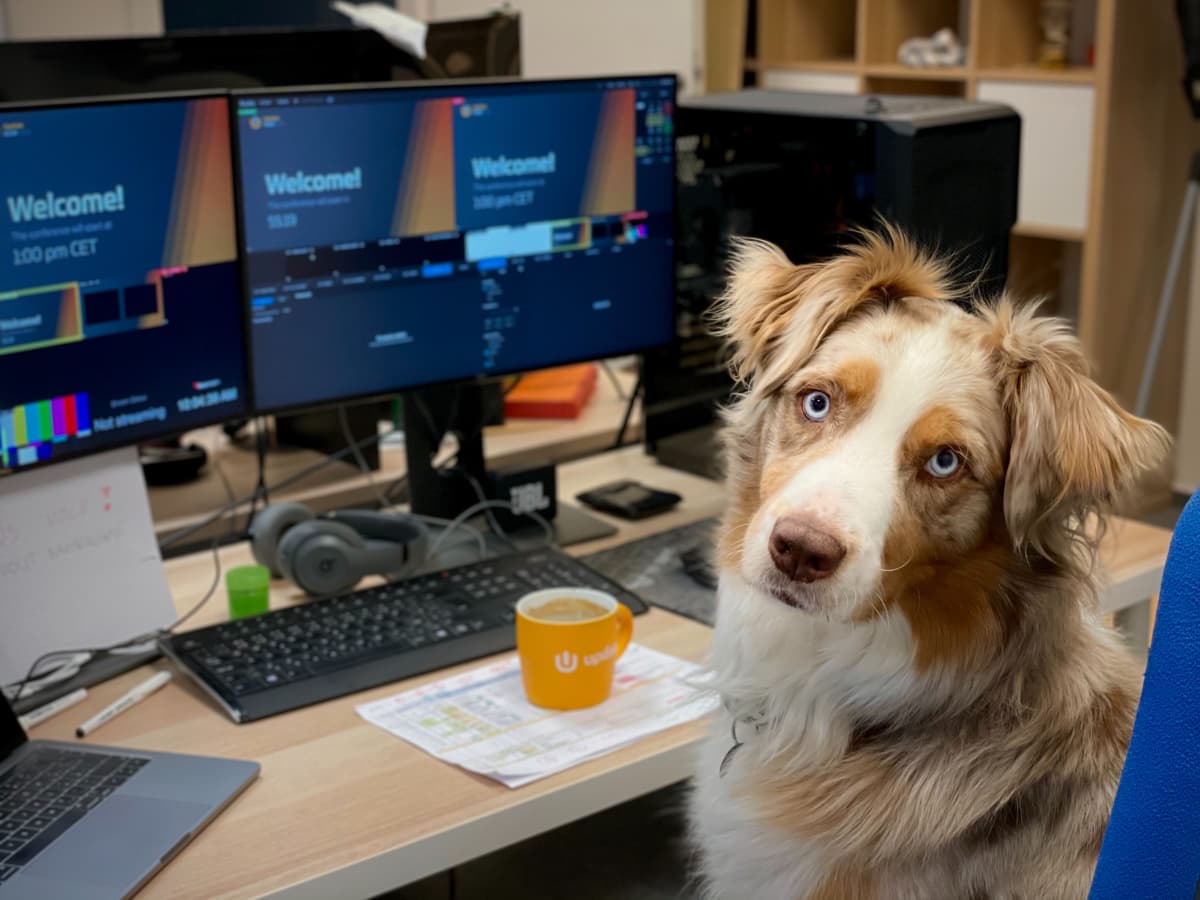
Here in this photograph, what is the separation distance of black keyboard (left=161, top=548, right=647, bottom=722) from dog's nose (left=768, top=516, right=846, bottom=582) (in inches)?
22.0

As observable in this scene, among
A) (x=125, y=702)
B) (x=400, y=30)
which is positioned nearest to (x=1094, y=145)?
(x=400, y=30)

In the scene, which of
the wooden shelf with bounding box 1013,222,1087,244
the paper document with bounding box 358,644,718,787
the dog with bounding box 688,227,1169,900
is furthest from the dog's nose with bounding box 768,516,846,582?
the wooden shelf with bounding box 1013,222,1087,244

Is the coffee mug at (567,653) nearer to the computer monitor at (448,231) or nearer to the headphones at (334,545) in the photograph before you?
the headphones at (334,545)

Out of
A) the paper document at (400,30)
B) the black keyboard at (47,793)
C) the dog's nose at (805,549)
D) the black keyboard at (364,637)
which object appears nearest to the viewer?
the dog's nose at (805,549)

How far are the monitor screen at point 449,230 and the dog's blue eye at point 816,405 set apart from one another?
0.75 metres

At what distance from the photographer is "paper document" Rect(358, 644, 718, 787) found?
137 cm

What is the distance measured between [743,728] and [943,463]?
12.4 inches

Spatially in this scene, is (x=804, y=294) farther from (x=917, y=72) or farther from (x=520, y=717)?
(x=917, y=72)

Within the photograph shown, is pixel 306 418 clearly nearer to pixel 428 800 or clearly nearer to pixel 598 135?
pixel 598 135

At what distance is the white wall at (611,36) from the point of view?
458 cm

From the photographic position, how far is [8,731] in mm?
1359

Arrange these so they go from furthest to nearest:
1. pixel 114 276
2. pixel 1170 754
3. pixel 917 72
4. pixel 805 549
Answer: pixel 917 72 < pixel 114 276 < pixel 805 549 < pixel 1170 754

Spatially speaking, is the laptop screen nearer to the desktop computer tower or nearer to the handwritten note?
the handwritten note

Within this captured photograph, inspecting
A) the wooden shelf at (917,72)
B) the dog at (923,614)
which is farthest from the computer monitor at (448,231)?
the wooden shelf at (917,72)
